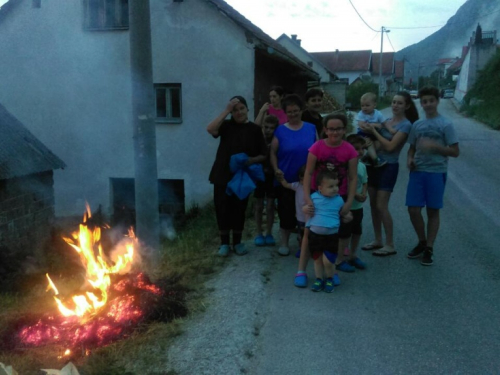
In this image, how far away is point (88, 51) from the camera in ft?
38.6

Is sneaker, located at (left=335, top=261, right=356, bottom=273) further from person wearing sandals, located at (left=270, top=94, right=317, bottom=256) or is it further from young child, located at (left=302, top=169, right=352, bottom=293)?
person wearing sandals, located at (left=270, top=94, right=317, bottom=256)

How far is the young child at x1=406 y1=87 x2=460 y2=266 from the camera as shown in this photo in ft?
16.1

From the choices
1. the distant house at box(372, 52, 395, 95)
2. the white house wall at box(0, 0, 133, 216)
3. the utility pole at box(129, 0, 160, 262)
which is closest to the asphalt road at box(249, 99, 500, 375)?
the utility pole at box(129, 0, 160, 262)

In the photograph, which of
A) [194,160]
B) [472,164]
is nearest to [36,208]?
[194,160]

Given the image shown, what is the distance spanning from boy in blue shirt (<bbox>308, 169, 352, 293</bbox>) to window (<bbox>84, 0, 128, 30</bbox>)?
8843 mm

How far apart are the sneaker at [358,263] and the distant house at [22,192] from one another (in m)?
5.26

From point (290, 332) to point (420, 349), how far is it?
0.92 meters

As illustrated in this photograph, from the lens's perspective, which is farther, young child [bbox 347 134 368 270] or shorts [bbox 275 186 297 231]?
shorts [bbox 275 186 297 231]

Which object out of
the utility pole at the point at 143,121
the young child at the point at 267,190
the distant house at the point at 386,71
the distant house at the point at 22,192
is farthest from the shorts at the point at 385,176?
the distant house at the point at 386,71

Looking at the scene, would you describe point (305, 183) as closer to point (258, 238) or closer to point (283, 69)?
point (258, 238)

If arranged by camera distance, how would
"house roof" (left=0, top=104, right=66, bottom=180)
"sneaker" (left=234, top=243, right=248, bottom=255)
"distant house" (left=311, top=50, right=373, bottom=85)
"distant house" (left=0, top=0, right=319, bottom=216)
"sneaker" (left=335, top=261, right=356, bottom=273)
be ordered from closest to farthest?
1. "sneaker" (left=335, top=261, right=356, bottom=273)
2. "sneaker" (left=234, top=243, right=248, bottom=255)
3. "house roof" (left=0, top=104, right=66, bottom=180)
4. "distant house" (left=0, top=0, right=319, bottom=216)
5. "distant house" (left=311, top=50, right=373, bottom=85)

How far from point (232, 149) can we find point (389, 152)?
5.34 ft

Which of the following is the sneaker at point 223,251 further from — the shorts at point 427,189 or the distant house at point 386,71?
the distant house at point 386,71

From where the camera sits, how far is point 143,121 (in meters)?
4.52
